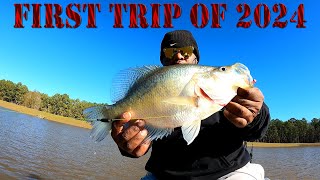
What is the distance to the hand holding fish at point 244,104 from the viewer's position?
2742 mm

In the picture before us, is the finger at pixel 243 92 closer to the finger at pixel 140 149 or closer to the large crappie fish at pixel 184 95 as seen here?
the large crappie fish at pixel 184 95

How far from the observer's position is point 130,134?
3182mm

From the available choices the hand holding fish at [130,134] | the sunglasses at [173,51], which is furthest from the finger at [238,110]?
the sunglasses at [173,51]

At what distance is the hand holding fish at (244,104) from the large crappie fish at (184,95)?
0.08 m

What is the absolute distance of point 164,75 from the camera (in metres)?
2.76

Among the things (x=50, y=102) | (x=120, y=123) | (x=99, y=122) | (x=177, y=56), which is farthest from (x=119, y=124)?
(x=50, y=102)

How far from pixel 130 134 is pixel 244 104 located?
118 centimetres

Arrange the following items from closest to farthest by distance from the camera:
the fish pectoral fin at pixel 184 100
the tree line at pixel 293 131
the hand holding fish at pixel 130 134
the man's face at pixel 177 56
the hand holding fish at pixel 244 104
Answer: the fish pectoral fin at pixel 184 100 → the hand holding fish at pixel 244 104 → the hand holding fish at pixel 130 134 → the man's face at pixel 177 56 → the tree line at pixel 293 131

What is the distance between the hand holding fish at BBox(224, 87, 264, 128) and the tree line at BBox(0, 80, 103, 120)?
279ft

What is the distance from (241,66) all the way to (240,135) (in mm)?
1166

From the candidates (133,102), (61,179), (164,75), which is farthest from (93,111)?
(61,179)

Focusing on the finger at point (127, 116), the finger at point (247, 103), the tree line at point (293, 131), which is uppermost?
the finger at point (247, 103)

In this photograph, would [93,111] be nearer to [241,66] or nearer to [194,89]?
[194,89]

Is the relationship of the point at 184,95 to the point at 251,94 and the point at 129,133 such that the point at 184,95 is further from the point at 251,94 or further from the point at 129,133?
the point at 129,133
